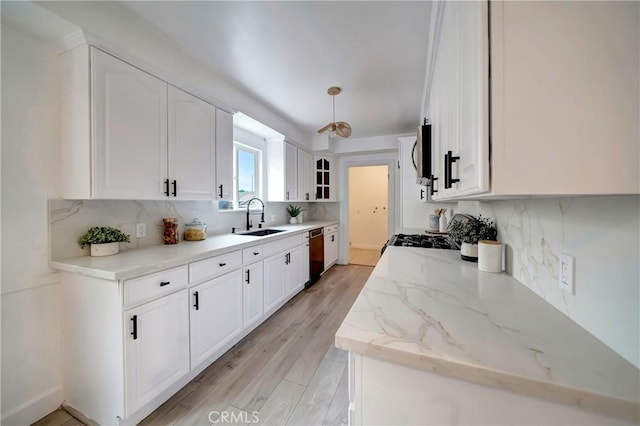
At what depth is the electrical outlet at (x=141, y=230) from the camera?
1.89m

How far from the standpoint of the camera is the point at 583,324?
0.69 metres

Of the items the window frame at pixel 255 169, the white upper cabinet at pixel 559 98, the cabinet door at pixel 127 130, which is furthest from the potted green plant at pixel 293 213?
the white upper cabinet at pixel 559 98

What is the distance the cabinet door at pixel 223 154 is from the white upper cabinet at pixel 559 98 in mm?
2177

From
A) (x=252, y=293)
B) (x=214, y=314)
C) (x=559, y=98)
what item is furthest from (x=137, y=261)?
(x=559, y=98)

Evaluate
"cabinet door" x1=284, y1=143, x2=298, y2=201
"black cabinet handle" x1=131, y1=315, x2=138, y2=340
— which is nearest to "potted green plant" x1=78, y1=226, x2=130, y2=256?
"black cabinet handle" x1=131, y1=315, x2=138, y2=340

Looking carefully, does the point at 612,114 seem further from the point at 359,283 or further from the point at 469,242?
the point at 359,283

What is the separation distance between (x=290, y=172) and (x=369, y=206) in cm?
324

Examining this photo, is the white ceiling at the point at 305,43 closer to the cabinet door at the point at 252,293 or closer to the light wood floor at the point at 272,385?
the cabinet door at the point at 252,293

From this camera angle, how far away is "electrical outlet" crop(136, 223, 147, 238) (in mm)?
1894

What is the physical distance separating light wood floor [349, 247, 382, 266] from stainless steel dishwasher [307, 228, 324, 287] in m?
1.30

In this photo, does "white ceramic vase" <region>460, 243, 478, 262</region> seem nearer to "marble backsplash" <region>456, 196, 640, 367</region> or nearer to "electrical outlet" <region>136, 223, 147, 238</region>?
"marble backsplash" <region>456, 196, 640, 367</region>

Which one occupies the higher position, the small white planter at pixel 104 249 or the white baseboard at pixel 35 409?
the small white planter at pixel 104 249

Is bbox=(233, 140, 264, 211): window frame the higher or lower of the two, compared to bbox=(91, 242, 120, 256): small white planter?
higher

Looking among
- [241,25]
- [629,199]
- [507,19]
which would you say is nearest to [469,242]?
[629,199]
